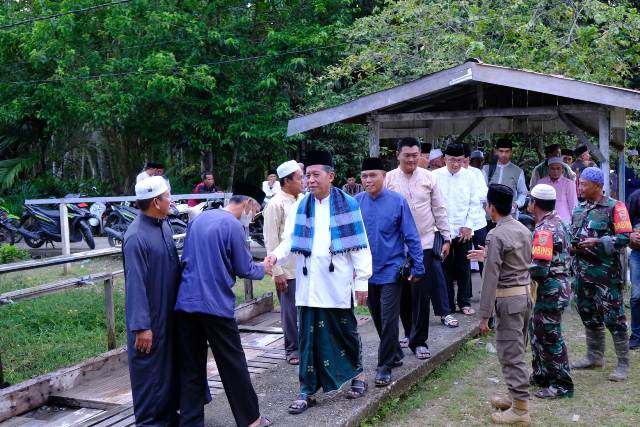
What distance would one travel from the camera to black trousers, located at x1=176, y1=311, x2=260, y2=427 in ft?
14.8

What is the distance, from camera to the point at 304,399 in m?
4.96

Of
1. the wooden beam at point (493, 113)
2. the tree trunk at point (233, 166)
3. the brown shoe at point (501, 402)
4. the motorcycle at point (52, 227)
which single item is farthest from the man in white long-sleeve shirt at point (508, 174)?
the tree trunk at point (233, 166)

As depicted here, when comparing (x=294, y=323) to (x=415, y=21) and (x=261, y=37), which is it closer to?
(x=415, y=21)

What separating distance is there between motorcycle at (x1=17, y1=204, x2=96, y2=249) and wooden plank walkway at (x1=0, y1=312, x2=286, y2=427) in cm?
753

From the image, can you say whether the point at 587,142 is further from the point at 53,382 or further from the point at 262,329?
the point at 53,382

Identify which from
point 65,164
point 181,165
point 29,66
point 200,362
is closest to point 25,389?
point 200,362

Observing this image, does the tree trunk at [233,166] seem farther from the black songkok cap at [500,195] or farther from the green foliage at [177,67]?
the black songkok cap at [500,195]

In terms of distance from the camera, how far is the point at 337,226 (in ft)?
16.2

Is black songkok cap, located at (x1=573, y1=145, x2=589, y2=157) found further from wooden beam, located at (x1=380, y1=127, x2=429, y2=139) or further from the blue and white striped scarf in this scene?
the blue and white striped scarf

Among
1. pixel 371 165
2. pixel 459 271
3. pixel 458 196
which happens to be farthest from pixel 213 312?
pixel 459 271

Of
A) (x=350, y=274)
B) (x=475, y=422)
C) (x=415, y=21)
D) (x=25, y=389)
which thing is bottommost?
(x=475, y=422)

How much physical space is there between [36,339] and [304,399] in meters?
3.83

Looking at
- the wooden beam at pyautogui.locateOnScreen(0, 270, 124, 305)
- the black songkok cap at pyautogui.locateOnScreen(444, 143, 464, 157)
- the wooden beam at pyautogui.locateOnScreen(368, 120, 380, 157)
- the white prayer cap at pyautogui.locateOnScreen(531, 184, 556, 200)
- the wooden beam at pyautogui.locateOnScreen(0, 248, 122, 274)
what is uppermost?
the wooden beam at pyautogui.locateOnScreen(368, 120, 380, 157)

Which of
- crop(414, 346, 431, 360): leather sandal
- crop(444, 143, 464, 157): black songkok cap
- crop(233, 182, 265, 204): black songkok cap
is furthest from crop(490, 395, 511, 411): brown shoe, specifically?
crop(444, 143, 464, 157): black songkok cap
